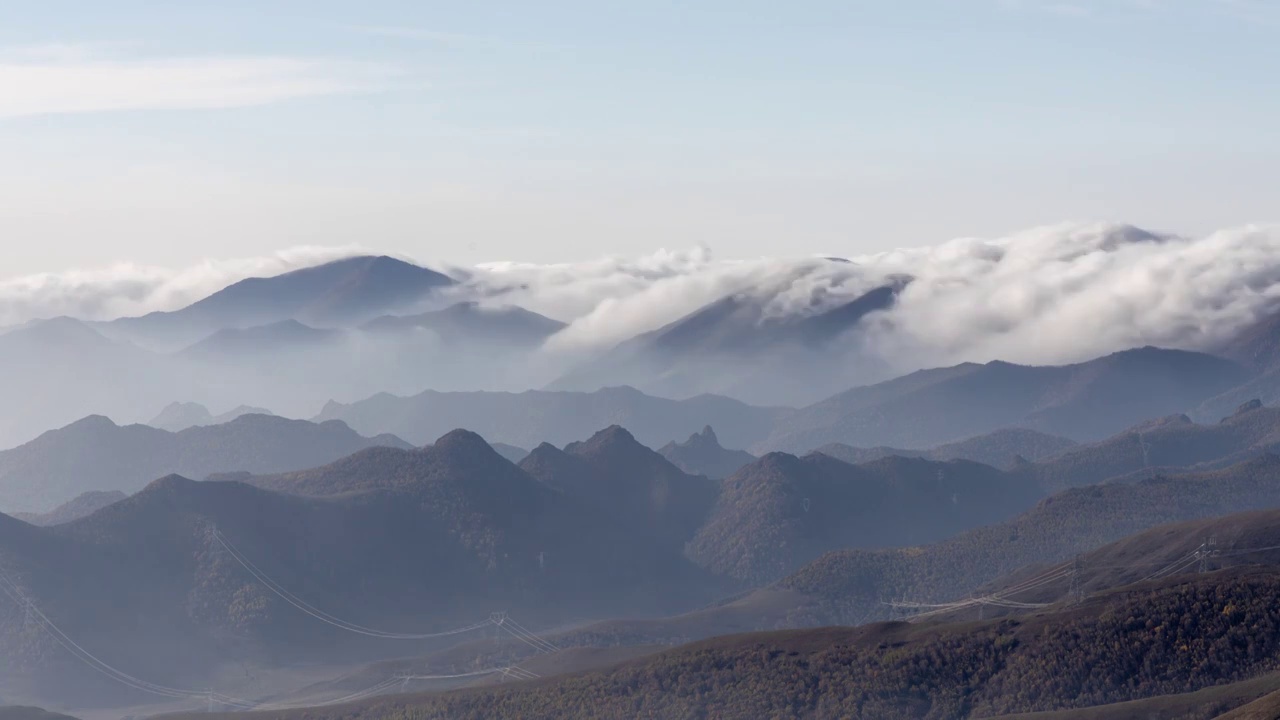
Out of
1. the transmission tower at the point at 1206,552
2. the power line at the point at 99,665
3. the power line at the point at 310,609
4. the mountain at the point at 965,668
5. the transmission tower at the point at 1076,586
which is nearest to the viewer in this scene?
the mountain at the point at 965,668

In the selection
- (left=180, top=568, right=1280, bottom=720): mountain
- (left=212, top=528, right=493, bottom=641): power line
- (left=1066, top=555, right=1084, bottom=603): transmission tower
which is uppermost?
(left=212, top=528, right=493, bottom=641): power line

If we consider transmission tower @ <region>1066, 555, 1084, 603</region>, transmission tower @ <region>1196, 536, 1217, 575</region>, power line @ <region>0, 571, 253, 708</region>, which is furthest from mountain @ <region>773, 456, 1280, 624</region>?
power line @ <region>0, 571, 253, 708</region>

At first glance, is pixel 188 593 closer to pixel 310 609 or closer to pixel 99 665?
pixel 310 609

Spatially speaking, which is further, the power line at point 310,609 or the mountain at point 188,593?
the power line at point 310,609

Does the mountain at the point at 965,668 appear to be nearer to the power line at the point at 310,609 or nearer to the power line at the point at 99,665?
the power line at the point at 99,665

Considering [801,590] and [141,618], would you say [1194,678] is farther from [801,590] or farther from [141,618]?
[141,618]

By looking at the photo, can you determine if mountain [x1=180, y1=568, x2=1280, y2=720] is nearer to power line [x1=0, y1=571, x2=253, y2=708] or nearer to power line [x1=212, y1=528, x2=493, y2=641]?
power line [x1=0, y1=571, x2=253, y2=708]

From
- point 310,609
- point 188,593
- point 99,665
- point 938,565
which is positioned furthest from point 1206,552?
point 188,593

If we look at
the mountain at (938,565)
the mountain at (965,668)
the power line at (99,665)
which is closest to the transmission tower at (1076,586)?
the mountain at (965,668)

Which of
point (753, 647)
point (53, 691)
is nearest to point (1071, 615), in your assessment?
point (753, 647)
